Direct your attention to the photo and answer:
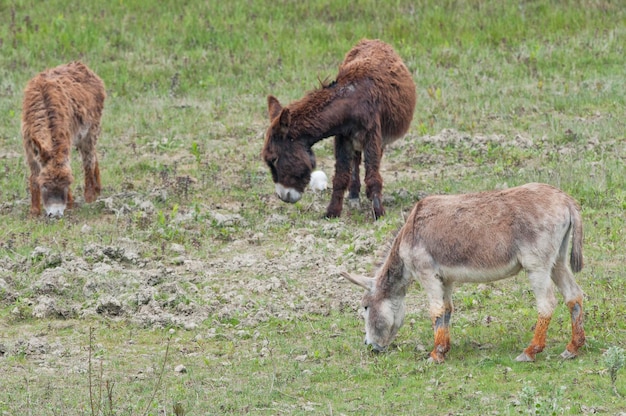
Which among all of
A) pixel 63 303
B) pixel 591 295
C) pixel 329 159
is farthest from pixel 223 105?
pixel 591 295

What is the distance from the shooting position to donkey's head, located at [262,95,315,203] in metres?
12.3

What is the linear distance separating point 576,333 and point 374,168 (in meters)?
4.89

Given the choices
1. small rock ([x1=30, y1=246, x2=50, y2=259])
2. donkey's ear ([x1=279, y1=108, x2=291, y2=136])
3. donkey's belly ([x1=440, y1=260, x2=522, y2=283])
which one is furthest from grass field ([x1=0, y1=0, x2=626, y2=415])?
donkey's ear ([x1=279, y1=108, x2=291, y2=136])

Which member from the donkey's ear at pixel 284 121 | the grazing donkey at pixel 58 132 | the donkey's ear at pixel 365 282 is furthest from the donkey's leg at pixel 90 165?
the donkey's ear at pixel 365 282

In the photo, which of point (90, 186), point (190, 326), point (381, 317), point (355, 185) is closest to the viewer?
point (381, 317)

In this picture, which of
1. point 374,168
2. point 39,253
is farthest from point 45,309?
point 374,168

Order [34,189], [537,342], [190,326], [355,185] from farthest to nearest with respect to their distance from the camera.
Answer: [355,185] < [34,189] < [190,326] < [537,342]

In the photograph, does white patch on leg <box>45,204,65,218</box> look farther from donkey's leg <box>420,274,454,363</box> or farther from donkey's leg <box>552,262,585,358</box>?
donkey's leg <box>552,262,585,358</box>

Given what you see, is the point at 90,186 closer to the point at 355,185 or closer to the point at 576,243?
the point at 355,185

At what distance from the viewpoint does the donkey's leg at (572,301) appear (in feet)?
26.4

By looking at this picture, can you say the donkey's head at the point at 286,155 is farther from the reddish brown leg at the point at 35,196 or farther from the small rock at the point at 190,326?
the small rock at the point at 190,326

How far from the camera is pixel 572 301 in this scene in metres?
8.13

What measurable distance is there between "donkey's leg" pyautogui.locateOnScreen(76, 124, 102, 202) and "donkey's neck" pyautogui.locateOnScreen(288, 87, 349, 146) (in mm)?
3184

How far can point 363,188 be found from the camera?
14258 mm
